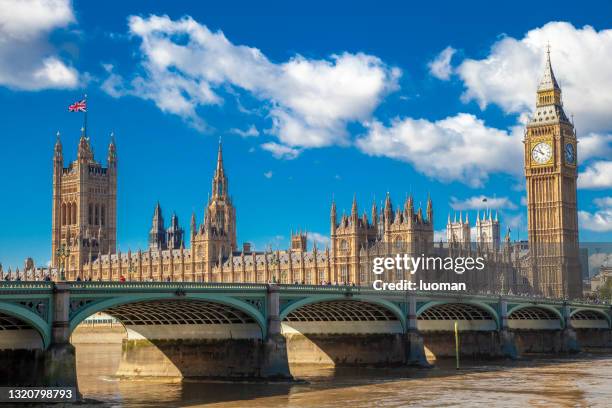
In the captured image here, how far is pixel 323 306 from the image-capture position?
73812 mm

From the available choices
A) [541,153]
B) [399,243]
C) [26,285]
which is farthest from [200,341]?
[541,153]

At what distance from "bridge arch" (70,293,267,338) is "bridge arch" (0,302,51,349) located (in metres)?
1.58

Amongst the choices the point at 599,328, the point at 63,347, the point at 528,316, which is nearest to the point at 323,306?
the point at 63,347

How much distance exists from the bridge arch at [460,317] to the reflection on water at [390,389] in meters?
8.52

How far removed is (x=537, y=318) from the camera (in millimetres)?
102688

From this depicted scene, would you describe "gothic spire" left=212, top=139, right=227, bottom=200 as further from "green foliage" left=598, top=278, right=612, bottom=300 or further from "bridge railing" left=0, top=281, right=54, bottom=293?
"bridge railing" left=0, top=281, right=54, bottom=293

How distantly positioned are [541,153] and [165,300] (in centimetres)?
11119

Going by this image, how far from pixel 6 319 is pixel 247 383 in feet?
57.4

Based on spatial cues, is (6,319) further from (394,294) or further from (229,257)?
(229,257)

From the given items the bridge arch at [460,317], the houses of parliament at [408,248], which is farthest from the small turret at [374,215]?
the bridge arch at [460,317]

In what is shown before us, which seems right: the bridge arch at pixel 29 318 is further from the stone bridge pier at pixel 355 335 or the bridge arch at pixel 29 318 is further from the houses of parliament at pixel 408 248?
the houses of parliament at pixel 408 248

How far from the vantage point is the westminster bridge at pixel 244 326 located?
49125 mm

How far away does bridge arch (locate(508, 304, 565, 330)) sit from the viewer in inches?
3903
